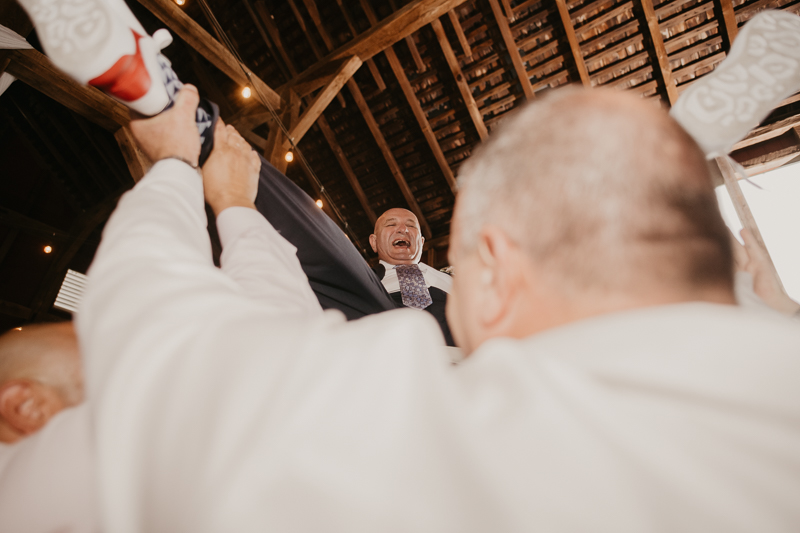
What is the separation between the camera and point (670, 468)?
280mm

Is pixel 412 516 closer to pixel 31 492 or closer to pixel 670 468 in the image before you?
pixel 670 468

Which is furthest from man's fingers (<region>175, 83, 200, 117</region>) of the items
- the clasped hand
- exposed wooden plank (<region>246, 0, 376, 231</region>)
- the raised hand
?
exposed wooden plank (<region>246, 0, 376, 231</region>)

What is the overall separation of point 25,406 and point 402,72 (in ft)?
15.3

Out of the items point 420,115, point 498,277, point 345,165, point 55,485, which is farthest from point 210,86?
point 498,277

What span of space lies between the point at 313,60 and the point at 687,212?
17.2 feet

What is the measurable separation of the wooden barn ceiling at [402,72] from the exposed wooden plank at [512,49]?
0.6 inches

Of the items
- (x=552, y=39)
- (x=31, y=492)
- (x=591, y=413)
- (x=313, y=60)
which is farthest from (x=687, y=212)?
(x=313, y=60)

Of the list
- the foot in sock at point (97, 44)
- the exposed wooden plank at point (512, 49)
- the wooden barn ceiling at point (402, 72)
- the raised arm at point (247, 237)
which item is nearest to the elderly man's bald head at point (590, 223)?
the raised arm at point (247, 237)

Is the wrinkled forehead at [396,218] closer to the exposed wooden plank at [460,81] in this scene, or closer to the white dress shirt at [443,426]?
the exposed wooden plank at [460,81]

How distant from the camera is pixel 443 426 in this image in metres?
0.29

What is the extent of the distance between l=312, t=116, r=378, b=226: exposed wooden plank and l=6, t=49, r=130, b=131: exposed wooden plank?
2.54 m

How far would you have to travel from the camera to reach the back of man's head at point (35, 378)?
2.90 ft

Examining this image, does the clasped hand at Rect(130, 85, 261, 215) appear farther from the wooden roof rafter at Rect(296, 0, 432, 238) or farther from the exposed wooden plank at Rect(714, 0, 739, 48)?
the exposed wooden plank at Rect(714, 0, 739, 48)

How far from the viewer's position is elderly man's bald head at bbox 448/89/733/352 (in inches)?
16.7
